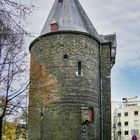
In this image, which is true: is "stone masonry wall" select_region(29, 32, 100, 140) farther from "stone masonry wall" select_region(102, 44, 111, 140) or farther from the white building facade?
the white building facade

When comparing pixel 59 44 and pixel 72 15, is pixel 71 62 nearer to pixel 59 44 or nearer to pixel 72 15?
pixel 59 44

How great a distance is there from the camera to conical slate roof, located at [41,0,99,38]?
30.2 m

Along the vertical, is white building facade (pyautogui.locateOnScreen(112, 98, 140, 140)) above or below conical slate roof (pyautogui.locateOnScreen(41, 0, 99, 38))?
below

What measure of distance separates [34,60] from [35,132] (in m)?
5.38

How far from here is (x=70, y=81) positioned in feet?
93.8

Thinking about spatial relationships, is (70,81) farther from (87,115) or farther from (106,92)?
(106,92)

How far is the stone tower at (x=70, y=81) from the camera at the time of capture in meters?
28.0

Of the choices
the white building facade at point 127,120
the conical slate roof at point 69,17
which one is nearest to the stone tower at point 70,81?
the conical slate roof at point 69,17

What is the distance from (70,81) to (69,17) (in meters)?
5.46

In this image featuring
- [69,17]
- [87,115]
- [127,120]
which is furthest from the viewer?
[127,120]

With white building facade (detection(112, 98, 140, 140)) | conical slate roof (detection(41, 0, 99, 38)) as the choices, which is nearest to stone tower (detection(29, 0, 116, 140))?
conical slate roof (detection(41, 0, 99, 38))

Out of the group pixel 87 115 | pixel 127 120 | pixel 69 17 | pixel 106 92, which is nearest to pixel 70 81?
pixel 87 115

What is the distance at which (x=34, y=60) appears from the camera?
2984cm

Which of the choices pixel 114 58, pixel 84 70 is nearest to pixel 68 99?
pixel 84 70
